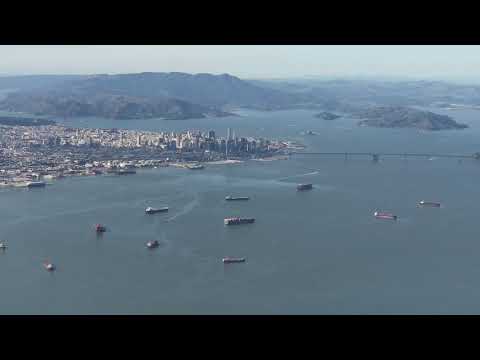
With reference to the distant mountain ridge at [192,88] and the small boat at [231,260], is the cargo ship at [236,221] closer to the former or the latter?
the small boat at [231,260]

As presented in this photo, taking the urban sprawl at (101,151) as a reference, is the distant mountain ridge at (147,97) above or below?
above

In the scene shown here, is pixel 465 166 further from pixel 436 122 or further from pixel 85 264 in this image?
pixel 85 264

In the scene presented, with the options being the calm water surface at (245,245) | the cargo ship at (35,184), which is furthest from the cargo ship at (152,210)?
the cargo ship at (35,184)

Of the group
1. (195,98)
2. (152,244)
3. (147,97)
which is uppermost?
(147,97)

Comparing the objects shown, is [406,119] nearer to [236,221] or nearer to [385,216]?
[385,216]

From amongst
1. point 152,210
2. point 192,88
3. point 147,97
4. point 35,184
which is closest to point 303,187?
point 152,210

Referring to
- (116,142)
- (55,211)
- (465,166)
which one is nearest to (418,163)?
(465,166)
